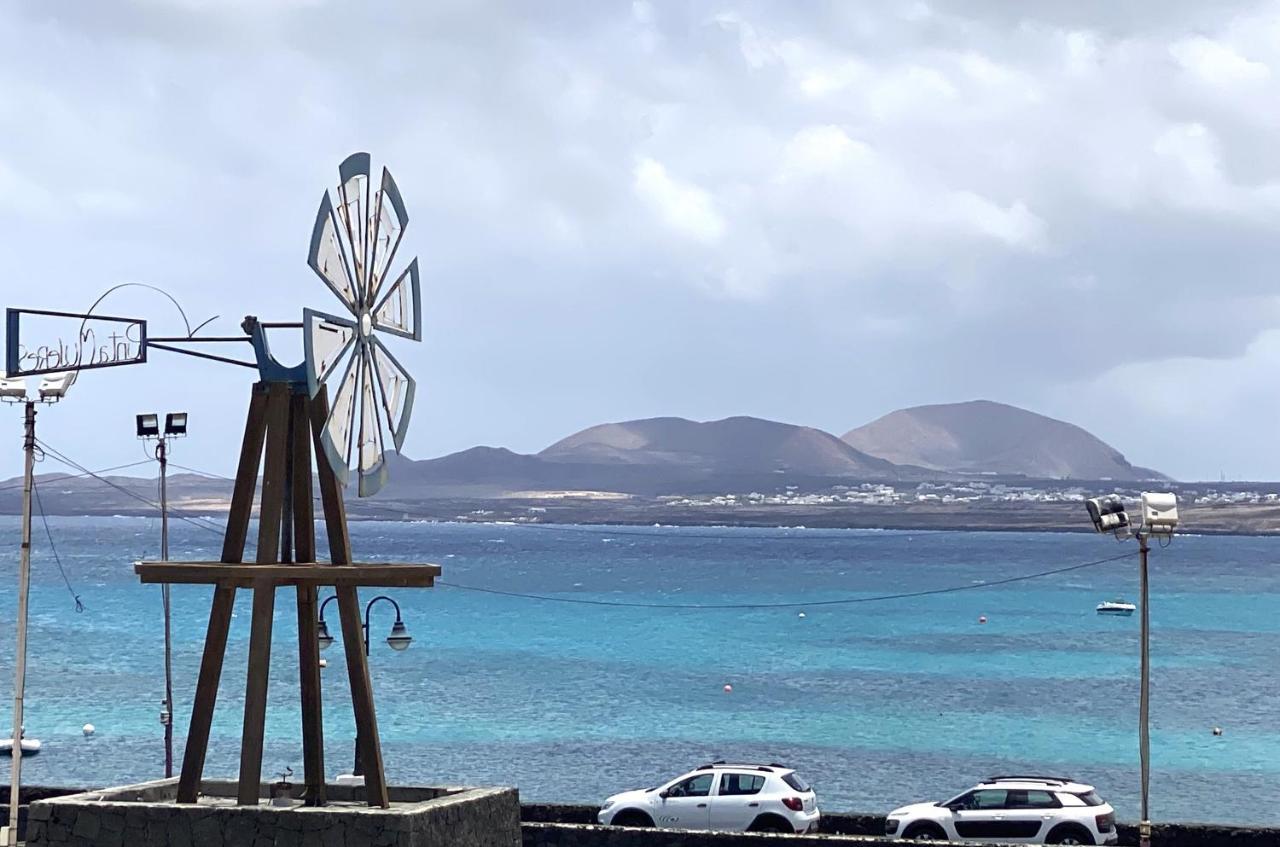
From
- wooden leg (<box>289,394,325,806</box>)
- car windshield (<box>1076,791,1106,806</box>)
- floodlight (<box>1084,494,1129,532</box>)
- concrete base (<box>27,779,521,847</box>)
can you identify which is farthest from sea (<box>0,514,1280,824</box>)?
concrete base (<box>27,779,521,847</box>)

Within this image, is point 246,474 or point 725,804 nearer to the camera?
point 246,474

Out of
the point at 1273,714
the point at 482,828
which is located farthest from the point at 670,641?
the point at 482,828

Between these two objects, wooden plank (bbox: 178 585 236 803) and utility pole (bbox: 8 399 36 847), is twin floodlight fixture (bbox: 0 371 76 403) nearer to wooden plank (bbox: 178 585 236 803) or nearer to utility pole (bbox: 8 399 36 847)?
utility pole (bbox: 8 399 36 847)

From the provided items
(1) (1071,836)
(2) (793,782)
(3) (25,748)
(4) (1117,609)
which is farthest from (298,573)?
(4) (1117,609)

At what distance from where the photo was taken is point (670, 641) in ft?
353

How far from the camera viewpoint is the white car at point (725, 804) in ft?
107

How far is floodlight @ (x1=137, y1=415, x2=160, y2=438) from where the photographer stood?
36625 mm

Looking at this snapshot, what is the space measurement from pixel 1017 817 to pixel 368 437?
15911mm

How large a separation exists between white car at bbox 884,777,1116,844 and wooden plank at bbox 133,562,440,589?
1375 centimetres

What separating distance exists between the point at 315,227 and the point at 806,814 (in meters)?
17.1

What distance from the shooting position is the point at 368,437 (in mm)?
21188

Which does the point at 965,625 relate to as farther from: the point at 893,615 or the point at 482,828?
the point at 482,828

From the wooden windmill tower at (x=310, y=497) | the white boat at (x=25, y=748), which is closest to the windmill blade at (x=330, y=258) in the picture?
the wooden windmill tower at (x=310, y=497)

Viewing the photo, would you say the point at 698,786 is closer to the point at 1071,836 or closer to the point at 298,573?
the point at 1071,836
